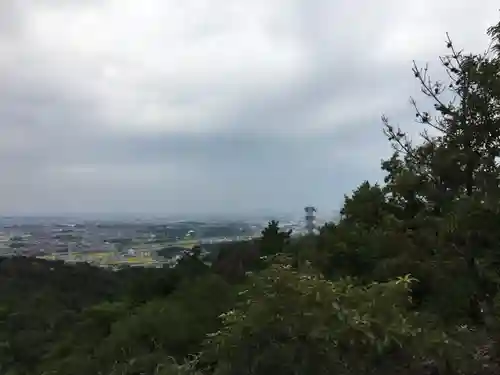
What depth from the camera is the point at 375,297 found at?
3.22 m

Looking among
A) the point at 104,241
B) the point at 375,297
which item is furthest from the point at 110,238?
the point at 375,297

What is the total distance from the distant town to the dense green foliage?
15650mm

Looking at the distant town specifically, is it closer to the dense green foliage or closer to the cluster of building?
the cluster of building

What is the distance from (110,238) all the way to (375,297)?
3490 centimetres

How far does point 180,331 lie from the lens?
8.42 meters

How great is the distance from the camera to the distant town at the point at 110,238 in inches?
1184

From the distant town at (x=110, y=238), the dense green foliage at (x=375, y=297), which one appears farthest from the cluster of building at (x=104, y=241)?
the dense green foliage at (x=375, y=297)

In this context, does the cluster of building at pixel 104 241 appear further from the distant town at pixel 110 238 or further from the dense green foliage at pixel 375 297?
the dense green foliage at pixel 375 297

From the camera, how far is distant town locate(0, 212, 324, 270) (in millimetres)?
30078

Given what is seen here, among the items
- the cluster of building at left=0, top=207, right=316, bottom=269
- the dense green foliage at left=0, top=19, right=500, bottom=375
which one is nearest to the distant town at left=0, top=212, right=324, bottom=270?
the cluster of building at left=0, top=207, right=316, bottom=269

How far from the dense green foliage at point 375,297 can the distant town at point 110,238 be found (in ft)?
51.3

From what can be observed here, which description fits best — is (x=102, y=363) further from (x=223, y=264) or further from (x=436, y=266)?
(x=223, y=264)

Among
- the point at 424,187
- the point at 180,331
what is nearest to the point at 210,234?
the point at 180,331

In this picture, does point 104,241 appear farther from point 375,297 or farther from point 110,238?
point 375,297
